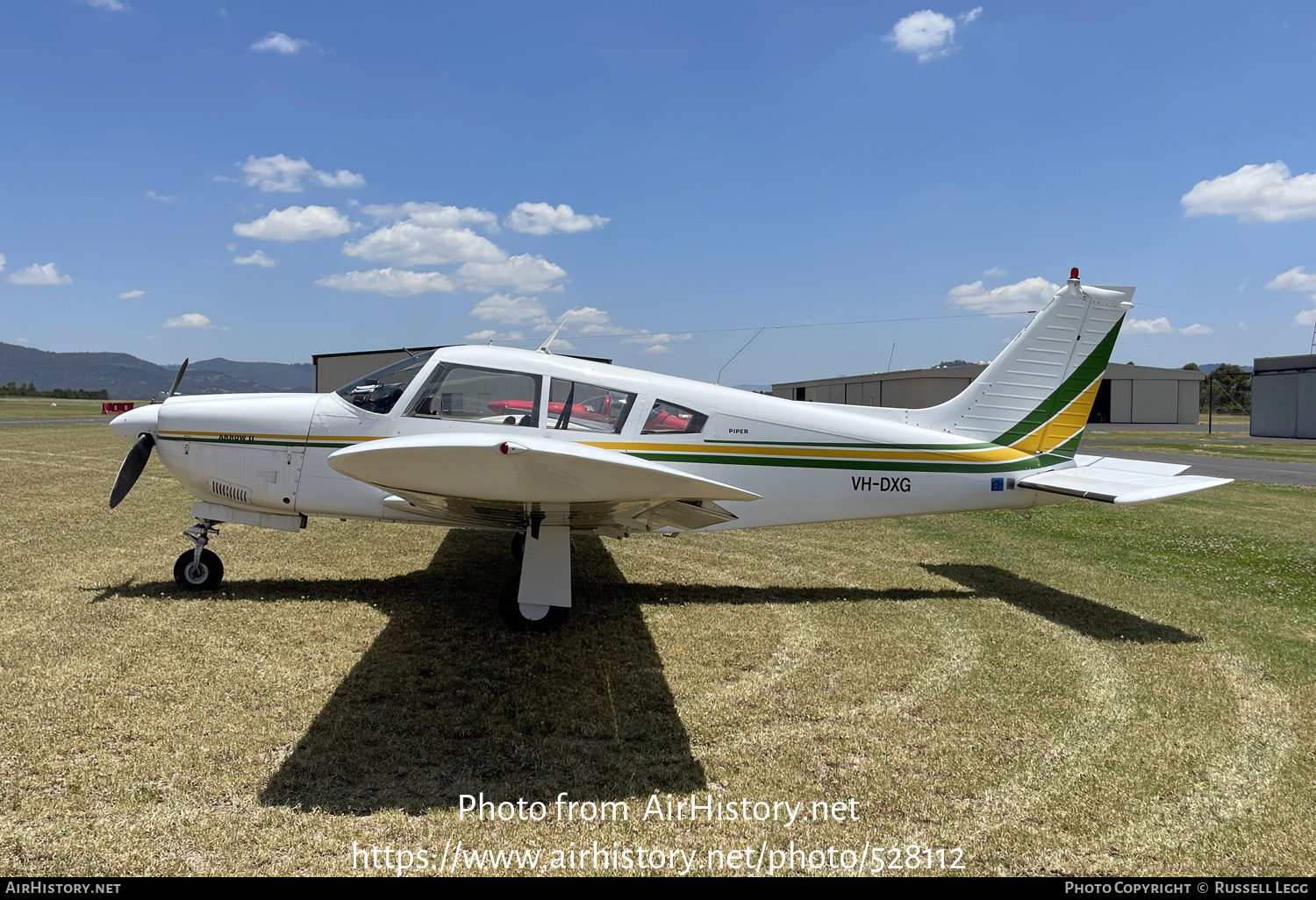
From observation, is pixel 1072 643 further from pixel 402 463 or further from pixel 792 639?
pixel 402 463

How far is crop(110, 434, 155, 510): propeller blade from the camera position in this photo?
6.03m

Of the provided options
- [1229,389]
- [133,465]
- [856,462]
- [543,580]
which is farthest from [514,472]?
[1229,389]

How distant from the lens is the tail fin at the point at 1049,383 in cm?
681

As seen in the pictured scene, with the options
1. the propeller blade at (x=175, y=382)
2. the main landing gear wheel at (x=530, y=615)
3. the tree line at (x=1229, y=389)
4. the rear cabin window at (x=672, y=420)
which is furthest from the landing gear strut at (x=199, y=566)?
the tree line at (x=1229, y=389)

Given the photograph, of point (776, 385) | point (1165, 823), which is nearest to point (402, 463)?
point (1165, 823)

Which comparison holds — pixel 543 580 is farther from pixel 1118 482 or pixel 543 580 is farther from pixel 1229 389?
pixel 1229 389

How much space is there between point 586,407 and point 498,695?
2.33m

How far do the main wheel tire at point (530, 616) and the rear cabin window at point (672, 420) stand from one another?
1.62 meters

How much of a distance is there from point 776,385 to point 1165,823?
2981 inches

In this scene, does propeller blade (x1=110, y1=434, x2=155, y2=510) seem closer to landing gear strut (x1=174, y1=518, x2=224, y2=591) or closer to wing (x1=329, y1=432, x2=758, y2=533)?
landing gear strut (x1=174, y1=518, x2=224, y2=591)

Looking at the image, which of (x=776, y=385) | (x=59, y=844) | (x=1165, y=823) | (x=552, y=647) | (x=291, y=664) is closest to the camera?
(x=59, y=844)

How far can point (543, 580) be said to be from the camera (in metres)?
5.19

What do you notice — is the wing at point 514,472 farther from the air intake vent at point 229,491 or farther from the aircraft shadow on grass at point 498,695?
the air intake vent at point 229,491

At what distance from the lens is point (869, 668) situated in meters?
4.75
